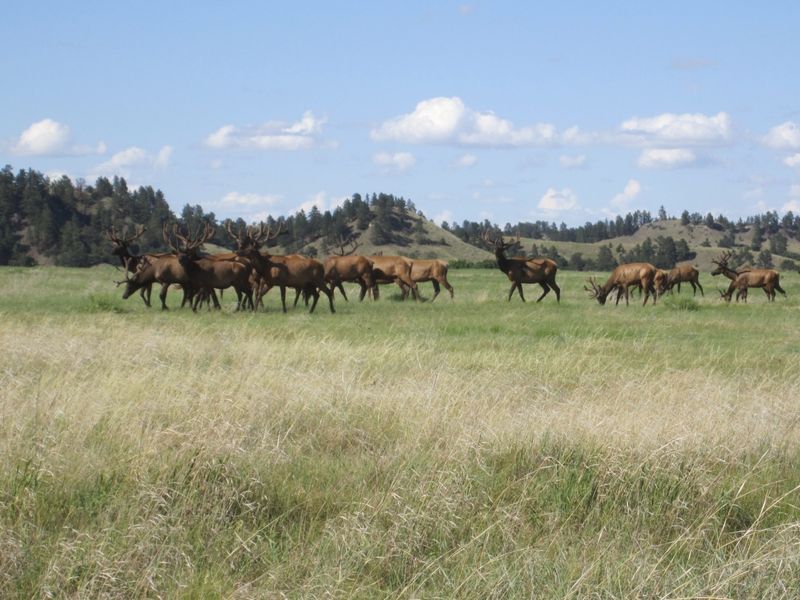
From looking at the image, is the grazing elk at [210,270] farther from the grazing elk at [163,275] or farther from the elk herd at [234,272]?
the grazing elk at [163,275]

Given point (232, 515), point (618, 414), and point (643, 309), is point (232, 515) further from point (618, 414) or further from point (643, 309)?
point (643, 309)

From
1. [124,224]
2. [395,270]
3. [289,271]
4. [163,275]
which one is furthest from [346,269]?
[124,224]

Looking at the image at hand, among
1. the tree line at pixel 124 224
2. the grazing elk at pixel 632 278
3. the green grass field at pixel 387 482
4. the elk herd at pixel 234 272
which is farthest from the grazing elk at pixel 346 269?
the tree line at pixel 124 224

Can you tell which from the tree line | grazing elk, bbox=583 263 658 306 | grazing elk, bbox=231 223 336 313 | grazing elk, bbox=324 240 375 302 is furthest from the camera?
the tree line

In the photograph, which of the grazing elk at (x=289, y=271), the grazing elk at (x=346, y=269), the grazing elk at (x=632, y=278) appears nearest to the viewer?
the grazing elk at (x=289, y=271)

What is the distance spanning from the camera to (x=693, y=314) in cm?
2409

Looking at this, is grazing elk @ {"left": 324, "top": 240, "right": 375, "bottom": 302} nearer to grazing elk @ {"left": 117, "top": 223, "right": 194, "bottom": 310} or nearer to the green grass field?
grazing elk @ {"left": 117, "top": 223, "right": 194, "bottom": 310}

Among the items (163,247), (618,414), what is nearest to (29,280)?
(618,414)

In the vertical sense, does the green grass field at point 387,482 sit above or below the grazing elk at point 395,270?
below

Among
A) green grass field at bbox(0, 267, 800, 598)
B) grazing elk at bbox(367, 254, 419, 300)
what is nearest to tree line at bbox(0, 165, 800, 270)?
grazing elk at bbox(367, 254, 419, 300)

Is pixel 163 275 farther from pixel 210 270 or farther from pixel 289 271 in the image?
pixel 289 271

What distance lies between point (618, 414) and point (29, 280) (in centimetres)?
3271

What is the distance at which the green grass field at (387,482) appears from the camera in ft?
16.8

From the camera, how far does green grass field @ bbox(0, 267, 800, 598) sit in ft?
16.8
